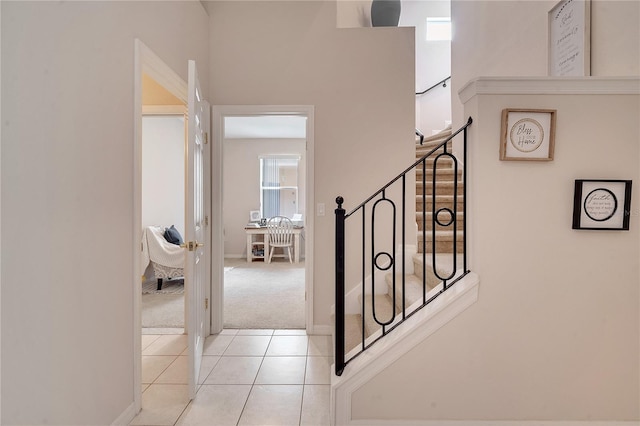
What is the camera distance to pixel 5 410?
3.72 ft

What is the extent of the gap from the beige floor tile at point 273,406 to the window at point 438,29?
5595mm

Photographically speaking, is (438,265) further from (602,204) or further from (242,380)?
(242,380)

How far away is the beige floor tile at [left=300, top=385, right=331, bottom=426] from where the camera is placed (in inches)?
72.3

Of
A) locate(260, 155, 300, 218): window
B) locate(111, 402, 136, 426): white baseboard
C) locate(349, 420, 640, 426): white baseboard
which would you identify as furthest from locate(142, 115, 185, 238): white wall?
locate(349, 420, 640, 426): white baseboard

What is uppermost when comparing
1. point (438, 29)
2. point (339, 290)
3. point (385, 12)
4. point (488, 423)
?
point (438, 29)

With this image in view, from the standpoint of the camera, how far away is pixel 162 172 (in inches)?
211

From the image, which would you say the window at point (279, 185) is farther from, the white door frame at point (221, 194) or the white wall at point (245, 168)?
the white door frame at point (221, 194)

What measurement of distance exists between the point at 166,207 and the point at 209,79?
296 centimetres

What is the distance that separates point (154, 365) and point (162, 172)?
143 inches

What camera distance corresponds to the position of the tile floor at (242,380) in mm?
1883

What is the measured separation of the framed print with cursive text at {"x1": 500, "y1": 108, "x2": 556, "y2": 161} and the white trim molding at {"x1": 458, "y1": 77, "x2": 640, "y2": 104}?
98 millimetres

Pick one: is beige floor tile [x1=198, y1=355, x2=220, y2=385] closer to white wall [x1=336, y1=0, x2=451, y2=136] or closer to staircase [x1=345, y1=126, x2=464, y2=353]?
staircase [x1=345, y1=126, x2=464, y2=353]

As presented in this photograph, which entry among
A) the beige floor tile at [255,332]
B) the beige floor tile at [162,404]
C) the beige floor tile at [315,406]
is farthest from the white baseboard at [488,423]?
the beige floor tile at [255,332]

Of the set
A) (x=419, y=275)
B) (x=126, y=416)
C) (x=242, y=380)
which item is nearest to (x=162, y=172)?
(x=242, y=380)
